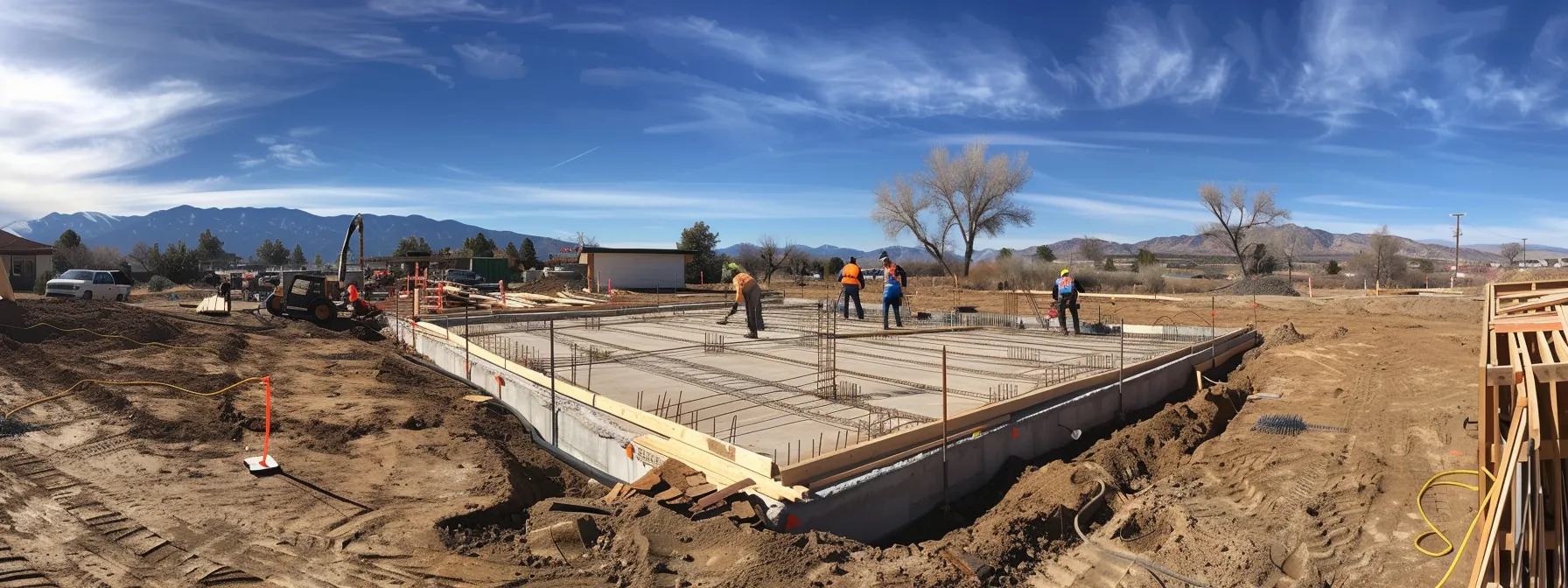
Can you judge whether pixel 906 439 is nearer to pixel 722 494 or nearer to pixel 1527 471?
pixel 722 494

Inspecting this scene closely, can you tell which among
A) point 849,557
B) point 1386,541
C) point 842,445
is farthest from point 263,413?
point 1386,541

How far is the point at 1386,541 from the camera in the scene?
15.5 feet

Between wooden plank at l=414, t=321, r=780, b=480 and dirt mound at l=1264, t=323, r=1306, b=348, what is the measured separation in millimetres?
10636

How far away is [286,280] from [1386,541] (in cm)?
1894

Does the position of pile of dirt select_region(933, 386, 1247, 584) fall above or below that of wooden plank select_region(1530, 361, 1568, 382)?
below

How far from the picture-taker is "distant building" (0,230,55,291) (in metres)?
29.3

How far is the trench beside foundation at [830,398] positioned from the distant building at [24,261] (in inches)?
1129

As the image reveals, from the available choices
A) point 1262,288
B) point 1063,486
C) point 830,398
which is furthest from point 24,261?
point 1262,288

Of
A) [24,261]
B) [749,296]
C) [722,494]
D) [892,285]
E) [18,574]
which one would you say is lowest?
[18,574]

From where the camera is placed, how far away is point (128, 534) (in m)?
4.20

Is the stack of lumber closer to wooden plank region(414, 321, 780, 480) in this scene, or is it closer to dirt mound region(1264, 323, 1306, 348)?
wooden plank region(414, 321, 780, 480)

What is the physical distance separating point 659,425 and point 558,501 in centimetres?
129

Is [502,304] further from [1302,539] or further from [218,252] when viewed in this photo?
[218,252]

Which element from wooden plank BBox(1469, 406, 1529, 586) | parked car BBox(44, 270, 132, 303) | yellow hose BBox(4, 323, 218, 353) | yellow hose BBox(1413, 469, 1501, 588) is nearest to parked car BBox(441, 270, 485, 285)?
parked car BBox(44, 270, 132, 303)
